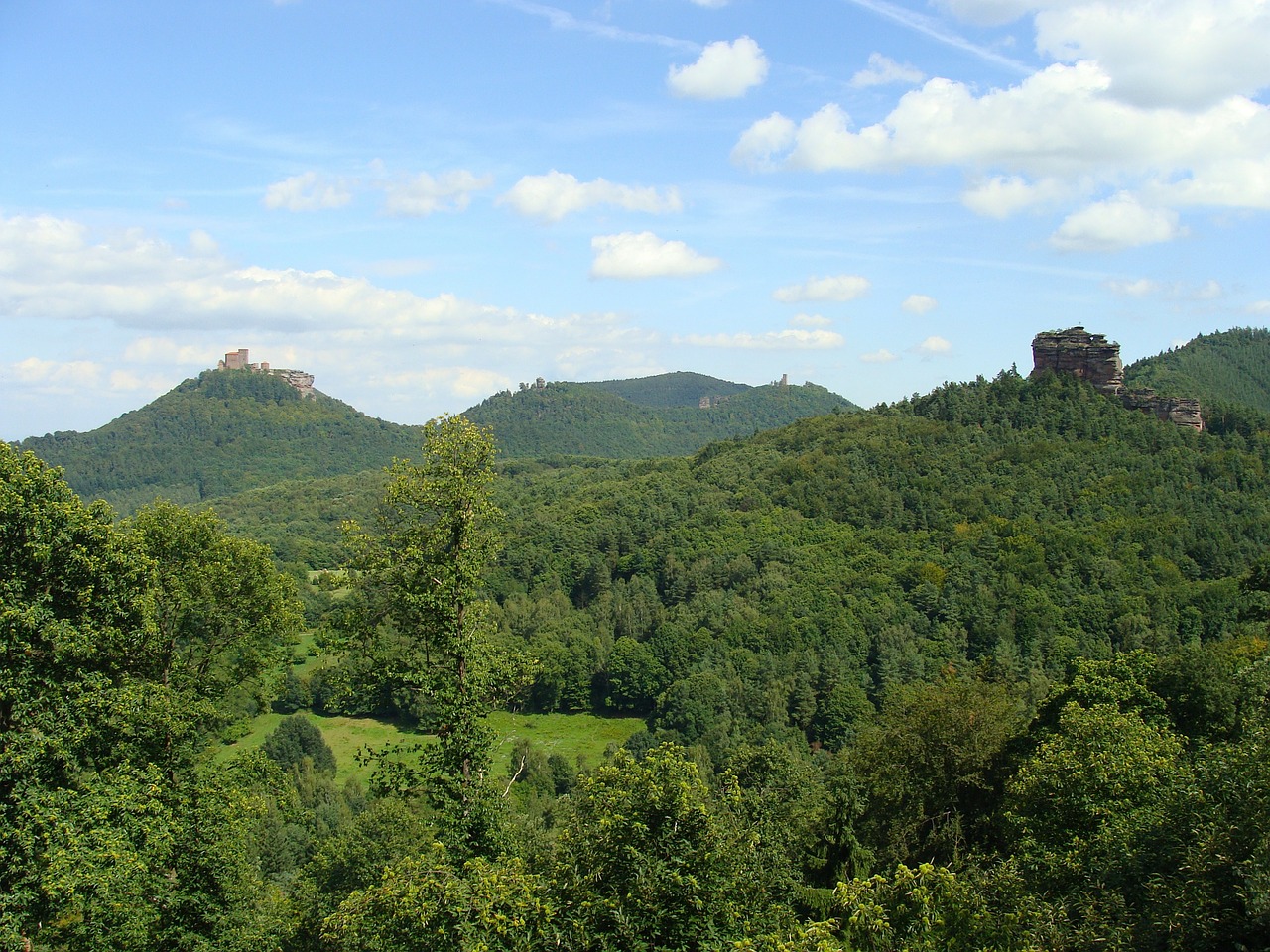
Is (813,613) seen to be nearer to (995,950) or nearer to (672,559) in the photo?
(672,559)

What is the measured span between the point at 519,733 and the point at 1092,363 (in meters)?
69.6

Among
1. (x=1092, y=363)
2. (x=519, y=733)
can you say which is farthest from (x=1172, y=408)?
(x=519, y=733)

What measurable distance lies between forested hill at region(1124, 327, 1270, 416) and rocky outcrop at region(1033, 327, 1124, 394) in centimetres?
1039

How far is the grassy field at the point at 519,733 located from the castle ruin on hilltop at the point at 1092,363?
58.6 m

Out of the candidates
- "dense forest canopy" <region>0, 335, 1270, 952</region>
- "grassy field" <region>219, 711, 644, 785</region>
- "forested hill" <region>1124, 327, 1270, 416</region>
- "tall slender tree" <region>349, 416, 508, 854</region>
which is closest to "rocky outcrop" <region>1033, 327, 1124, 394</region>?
"forested hill" <region>1124, 327, 1270, 416</region>

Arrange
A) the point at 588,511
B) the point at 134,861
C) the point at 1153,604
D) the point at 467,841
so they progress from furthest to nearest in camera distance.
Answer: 1. the point at 588,511
2. the point at 1153,604
3. the point at 467,841
4. the point at 134,861

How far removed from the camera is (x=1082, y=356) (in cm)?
9581

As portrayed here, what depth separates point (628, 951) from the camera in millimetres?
11648

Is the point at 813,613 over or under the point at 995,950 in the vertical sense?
under

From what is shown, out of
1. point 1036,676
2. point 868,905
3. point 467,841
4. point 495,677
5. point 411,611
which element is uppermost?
point 411,611

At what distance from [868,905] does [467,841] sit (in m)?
7.76

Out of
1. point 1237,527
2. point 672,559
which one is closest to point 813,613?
point 672,559

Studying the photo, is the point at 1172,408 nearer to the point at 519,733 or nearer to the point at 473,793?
the point at 519,733

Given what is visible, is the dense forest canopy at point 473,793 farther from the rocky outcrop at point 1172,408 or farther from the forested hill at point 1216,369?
the forested hill at point 1216,369
